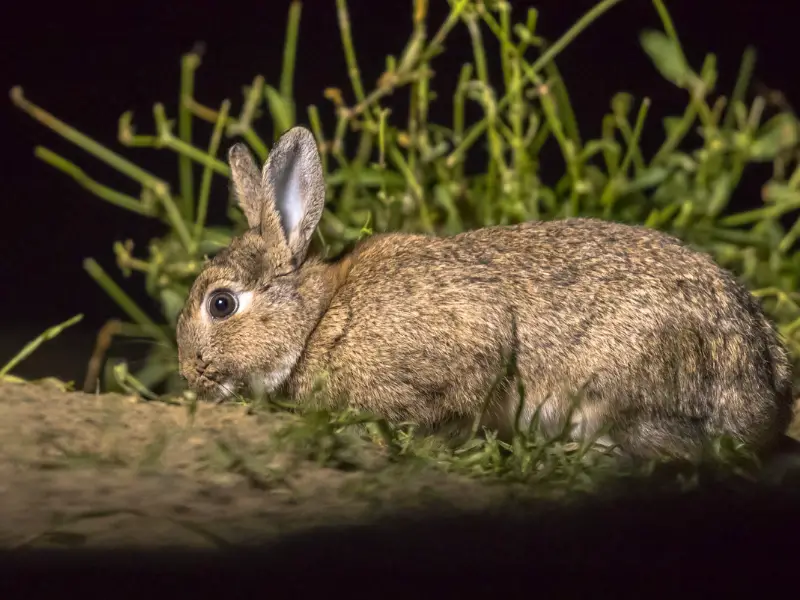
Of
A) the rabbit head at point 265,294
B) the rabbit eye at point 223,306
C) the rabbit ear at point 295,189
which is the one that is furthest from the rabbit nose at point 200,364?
the rabbit ear at point 295,189

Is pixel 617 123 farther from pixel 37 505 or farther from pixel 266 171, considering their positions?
pixel 37 505

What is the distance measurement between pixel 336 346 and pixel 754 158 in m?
2.13

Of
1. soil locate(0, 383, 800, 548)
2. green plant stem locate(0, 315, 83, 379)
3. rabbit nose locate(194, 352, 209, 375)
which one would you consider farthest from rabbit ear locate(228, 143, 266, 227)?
green plant stem locate(0, 315, 83, 379)

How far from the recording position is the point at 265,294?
377 cm

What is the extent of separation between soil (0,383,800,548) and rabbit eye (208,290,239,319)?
0.31 metres

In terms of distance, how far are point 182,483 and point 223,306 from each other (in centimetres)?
100

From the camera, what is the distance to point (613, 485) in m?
2.91

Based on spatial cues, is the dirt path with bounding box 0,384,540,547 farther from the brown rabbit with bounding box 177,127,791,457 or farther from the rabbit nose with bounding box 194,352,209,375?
the brown rabbit with bounding box 177,127,791,457

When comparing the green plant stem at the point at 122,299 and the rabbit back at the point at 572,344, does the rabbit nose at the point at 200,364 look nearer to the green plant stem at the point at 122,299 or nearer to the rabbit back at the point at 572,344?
the rabbit back at the point at 572,344

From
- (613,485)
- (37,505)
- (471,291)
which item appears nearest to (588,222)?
(471,291)

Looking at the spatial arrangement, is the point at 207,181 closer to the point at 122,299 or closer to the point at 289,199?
the point at 122,299

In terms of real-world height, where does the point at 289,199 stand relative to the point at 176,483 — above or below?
above

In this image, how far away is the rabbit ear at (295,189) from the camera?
3.71 metres

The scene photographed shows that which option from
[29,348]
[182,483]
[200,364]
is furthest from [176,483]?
[29,348]
